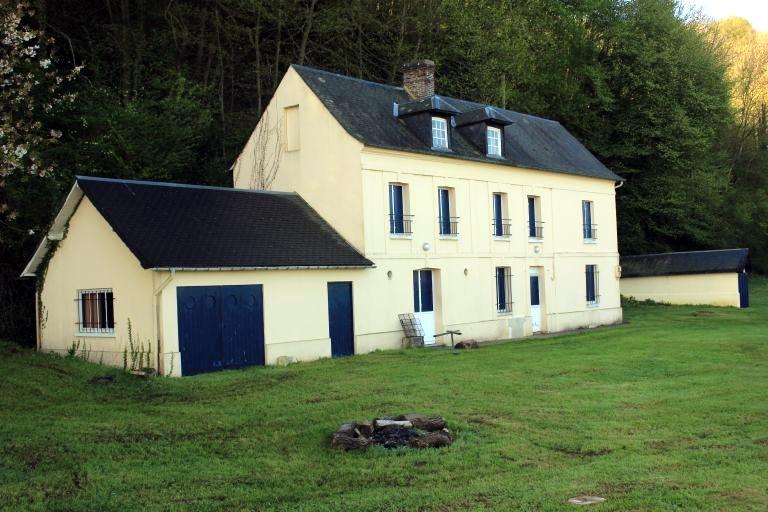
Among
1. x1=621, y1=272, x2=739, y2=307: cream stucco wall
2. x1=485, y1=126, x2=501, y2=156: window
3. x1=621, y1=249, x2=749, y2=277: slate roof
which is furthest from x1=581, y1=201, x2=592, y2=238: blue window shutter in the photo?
x1=621, y1=272, x2=739, y2=307: cream stucco wall

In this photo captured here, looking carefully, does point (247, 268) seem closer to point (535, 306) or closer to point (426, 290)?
point (426, 290)

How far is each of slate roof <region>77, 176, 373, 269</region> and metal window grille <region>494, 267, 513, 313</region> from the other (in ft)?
22.6

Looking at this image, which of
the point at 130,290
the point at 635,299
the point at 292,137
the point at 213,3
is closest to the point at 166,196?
the point at 130,290

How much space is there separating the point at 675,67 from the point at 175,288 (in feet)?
111

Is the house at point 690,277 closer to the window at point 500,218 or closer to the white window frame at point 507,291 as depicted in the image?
the white window frame at point 507,291

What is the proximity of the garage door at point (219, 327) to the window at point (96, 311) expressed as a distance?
6.60 feet

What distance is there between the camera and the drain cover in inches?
303

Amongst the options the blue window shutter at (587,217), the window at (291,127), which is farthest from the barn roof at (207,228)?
the blue window shutter at (587,217)

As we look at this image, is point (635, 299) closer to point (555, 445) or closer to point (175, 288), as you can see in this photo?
point (175, 288)

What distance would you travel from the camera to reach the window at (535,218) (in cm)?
2878

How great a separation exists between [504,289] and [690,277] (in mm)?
15348

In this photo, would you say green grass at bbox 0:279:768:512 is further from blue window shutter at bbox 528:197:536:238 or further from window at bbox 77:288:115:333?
blue window shutter at bbox 528:197:536:238

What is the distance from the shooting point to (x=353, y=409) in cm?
1270

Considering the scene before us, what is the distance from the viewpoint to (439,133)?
25.0 meters
